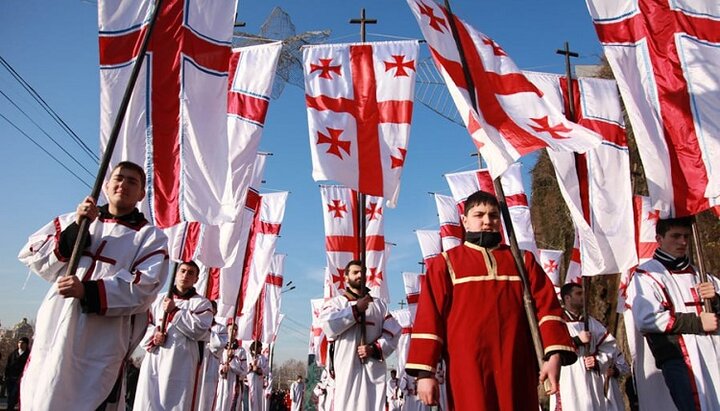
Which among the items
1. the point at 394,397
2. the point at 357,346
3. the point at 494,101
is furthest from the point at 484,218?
the point at 394,397

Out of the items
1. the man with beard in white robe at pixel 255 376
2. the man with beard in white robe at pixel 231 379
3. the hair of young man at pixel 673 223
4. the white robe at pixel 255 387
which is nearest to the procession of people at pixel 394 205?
the hair of young man at pixel 673 223

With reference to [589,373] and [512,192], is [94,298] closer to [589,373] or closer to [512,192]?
[589,373]

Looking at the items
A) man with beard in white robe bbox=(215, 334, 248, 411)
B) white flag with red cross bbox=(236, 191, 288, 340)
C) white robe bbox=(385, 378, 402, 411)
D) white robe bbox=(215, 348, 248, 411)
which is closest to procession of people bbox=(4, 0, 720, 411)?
white flag with red cross bbox=(236, 191, 288, 340)

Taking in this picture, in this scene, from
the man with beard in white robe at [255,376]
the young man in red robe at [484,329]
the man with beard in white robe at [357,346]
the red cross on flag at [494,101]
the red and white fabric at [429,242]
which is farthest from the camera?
the red and white fabric at [429,242]

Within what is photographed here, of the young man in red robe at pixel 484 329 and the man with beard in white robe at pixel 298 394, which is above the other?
the young man in red robe at pixel 484 329

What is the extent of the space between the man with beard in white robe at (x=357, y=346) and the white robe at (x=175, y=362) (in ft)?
5.72

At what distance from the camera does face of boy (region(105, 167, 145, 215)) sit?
517 centimetres

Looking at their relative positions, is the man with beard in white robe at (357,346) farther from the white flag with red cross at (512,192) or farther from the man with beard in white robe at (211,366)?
the white flag with red cross at (512,192)

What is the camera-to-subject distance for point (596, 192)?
27.4 feet

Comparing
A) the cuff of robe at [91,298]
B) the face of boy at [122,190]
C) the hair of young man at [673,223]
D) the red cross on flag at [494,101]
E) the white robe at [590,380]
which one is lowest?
the white robe at [590,380]

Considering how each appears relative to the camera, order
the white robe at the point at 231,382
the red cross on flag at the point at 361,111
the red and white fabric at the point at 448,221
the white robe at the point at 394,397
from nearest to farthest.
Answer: the red cross on flag at the point at 361,111 → the white robe at the point at 231,382 → the red and white fabric at the point at 448,221 → the white robe at the point at 394,397

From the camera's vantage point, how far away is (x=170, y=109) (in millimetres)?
6461

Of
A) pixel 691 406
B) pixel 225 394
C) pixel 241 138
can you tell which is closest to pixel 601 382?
pixel 691 406

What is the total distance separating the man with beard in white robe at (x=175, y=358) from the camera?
8445mm
